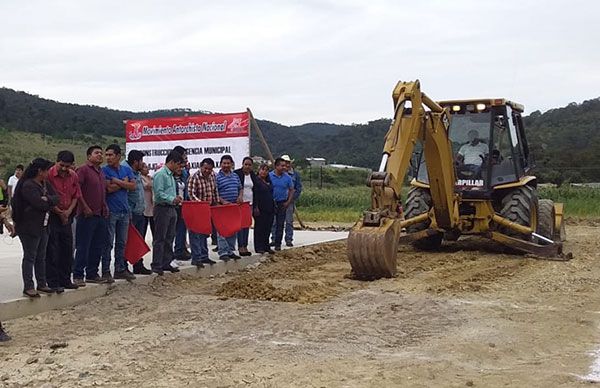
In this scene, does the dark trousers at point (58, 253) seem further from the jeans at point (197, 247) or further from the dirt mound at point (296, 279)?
the jeans at point (197, 247)

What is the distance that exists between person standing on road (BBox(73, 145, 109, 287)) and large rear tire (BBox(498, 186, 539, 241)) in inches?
282

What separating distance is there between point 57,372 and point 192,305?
107 inches

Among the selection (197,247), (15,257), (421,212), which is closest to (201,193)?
(197,247)

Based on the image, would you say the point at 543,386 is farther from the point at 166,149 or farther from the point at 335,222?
the point at 335,222

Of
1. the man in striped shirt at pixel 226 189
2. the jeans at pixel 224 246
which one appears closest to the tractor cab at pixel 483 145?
the man in striped shirt at pixel 226 189

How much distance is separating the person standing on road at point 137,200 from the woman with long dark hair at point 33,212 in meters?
1.70

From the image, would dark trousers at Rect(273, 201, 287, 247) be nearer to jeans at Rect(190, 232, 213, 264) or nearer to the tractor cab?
jeans at Rect(190, 232, 213, 264)

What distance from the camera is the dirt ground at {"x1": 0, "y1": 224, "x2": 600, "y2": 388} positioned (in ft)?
19.5

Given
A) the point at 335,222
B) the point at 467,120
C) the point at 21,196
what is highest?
the point at 467,120

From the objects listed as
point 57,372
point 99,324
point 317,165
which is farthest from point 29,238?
point 317,165

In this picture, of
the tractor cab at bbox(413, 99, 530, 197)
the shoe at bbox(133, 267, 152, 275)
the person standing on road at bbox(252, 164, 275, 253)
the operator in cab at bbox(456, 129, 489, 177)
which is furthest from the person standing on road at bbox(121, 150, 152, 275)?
the operator in cab at bbox(456, 129, 489, 177)

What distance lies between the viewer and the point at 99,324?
7980 mm

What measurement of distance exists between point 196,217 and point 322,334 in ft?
14.0

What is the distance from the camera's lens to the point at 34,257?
26.8 feet
